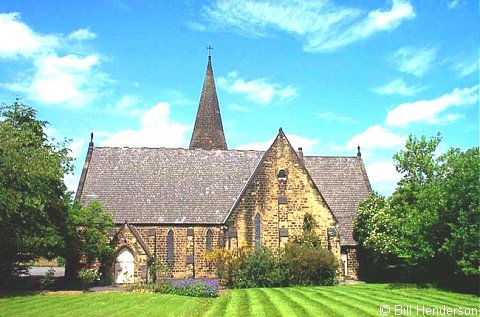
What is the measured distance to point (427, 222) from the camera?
31078 millimetres

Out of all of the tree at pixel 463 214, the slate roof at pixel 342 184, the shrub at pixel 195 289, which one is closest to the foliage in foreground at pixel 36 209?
the shrub at pixel 195 289

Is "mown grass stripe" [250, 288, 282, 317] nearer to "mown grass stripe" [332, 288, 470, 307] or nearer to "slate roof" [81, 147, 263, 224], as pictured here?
"mown grass stripe" [332, 288, 470, 307]

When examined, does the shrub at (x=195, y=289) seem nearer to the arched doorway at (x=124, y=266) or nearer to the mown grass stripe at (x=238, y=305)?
the mown grass stripe at (x=238, y=305)

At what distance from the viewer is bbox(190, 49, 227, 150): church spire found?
51.8 metres

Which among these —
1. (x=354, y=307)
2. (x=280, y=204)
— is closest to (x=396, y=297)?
(x=354, y=307)

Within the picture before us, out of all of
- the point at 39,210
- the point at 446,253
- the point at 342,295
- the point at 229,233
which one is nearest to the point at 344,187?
the point at 229,233

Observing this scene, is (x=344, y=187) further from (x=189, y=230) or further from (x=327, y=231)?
(x=189, y=230)

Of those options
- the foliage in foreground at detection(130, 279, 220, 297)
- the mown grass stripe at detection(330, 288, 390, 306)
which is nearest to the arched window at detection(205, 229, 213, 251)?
the foliage in foreground at detection(130, 279, 220, 297)

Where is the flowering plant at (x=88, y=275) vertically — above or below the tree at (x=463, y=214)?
below

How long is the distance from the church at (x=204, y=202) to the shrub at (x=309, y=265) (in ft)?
12.4

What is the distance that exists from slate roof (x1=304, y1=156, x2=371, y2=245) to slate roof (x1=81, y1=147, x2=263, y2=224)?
622cm

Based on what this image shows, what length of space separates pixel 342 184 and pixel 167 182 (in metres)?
16.3

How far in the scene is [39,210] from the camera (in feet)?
99.1

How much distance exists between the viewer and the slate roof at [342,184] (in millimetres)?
44875
